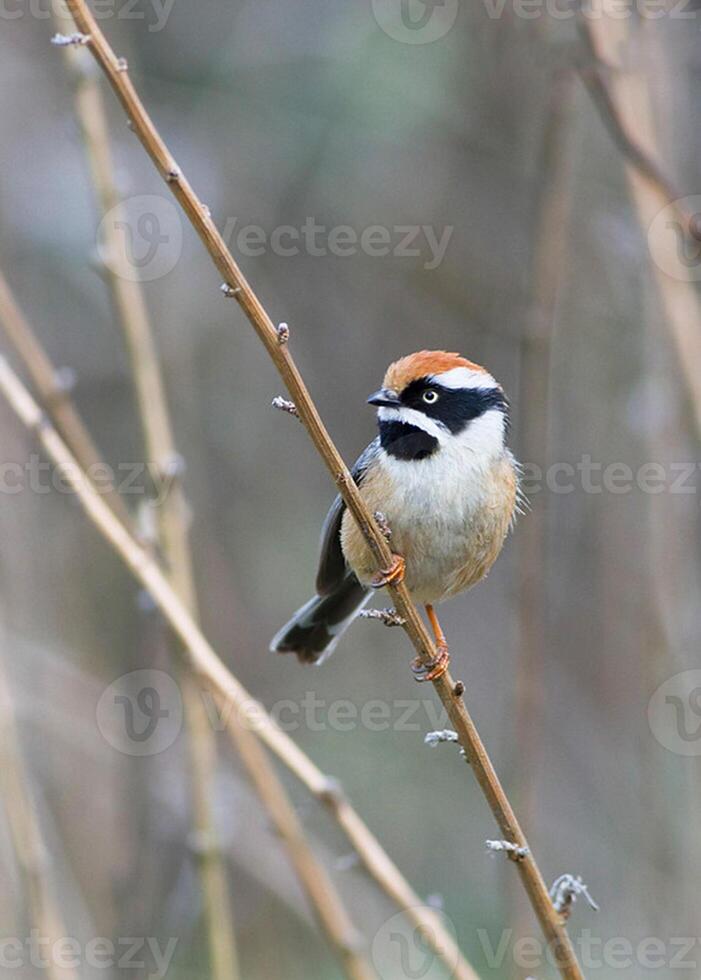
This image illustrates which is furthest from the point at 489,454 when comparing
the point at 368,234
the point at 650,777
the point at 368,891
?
the point at 368,234

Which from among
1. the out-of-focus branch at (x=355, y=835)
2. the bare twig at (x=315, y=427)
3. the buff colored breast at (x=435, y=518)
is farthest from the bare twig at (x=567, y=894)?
the buff colored breast at (x=435, y=518)

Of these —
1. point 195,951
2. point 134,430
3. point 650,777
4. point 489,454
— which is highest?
point 134,430

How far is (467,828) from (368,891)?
3.72ft

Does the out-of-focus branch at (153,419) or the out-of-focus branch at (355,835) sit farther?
the out-of-focus branch at (153,419)

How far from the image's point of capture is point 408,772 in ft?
20.7

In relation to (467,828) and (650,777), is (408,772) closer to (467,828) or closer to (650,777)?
(467,828)

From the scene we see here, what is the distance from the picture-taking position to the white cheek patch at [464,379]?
361 centimetres

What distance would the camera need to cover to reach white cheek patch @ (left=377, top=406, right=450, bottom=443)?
362 centimetres

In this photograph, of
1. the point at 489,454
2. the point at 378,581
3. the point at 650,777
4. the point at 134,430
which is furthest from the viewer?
the point at 134,430

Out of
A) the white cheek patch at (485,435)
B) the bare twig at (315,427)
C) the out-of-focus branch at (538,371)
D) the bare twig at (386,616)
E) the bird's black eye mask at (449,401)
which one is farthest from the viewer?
the out-of-focus branch at (538,371)

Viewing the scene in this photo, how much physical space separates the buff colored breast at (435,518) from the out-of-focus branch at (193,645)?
626 mm

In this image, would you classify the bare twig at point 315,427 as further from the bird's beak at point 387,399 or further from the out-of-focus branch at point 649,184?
the out-of-focus branch at point 649,184

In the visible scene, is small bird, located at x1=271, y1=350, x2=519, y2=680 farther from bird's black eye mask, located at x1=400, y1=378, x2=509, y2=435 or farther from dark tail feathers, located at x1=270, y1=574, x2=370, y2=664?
dark tail feathers, located at x1=270, y1=574, x2=370, y2=664

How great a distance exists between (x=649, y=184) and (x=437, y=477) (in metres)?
1.13
